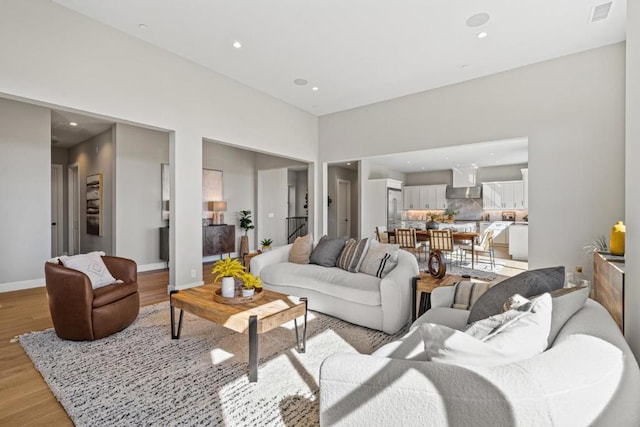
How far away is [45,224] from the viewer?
4.90 metres

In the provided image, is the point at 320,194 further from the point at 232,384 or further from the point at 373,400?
the point at 373,400

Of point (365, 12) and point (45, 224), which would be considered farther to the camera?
point (45, 224)

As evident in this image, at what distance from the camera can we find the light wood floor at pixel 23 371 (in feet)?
5.93

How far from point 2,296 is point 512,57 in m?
7.82

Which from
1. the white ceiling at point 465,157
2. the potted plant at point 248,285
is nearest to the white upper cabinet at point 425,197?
the white ceiling at point 465,157

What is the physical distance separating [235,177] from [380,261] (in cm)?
532

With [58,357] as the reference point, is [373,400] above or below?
above

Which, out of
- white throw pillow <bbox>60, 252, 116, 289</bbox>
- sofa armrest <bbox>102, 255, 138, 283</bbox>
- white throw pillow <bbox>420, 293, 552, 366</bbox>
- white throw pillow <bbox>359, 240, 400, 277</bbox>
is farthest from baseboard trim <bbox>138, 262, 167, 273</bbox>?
white throw pillow <bbox>420, 293, 552, 366</bbox>

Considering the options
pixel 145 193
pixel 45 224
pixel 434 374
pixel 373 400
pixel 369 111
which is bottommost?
pixel 373 400

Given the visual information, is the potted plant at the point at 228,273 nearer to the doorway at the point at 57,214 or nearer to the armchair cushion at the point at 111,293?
the armchair cushion at the point at 111,293

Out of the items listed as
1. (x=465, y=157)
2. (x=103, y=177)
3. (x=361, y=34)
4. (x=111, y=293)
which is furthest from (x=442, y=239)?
(x=103, y=177)

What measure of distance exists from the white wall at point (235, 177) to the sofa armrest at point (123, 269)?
4.01m

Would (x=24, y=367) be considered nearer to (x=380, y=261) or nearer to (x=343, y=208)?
(x=380, y=261)

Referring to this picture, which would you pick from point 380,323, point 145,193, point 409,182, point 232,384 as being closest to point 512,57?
point 380,323
